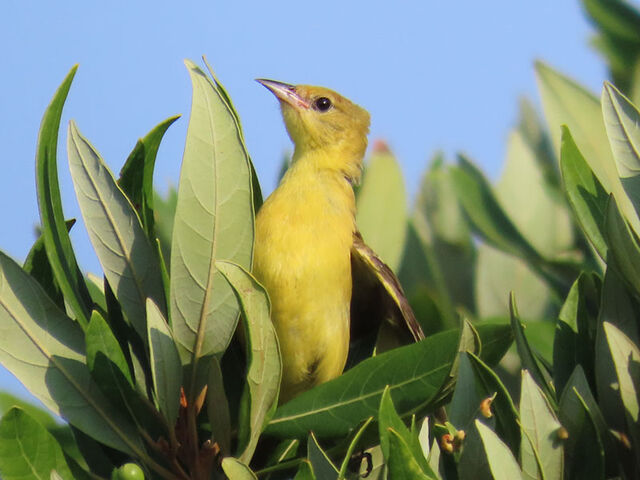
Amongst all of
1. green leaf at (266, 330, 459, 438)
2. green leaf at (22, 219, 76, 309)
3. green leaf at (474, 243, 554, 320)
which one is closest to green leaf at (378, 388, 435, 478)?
green leaf at (266, 330, 459, 438)

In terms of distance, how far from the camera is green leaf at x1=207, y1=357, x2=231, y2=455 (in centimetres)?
243

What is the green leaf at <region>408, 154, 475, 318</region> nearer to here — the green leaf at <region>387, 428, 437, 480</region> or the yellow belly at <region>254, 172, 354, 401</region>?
the yellow belly at <region>254, 172, 354, 401</region>

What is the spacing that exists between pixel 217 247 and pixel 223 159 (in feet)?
0.67

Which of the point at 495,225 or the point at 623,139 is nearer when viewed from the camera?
the point at 623,139

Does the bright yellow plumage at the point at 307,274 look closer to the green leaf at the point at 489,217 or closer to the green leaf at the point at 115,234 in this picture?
the green leaf at the point at 489,217

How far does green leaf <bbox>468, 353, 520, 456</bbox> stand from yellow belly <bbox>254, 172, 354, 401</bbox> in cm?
121

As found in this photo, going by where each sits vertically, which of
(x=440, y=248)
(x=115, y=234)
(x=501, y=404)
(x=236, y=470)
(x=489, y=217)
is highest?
(x=115, y=234)

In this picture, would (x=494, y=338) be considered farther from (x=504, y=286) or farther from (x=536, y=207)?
(x=536, y=207)

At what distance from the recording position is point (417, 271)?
4.27m

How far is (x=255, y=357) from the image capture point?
7.46ft

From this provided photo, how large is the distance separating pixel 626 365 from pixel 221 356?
95cm

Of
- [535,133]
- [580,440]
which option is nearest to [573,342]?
[580,440]

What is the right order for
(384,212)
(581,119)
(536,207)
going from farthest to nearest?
1. (536,207)
2. (384,212)
3. (581,119)

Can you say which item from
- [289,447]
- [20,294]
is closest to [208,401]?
[289,447]
